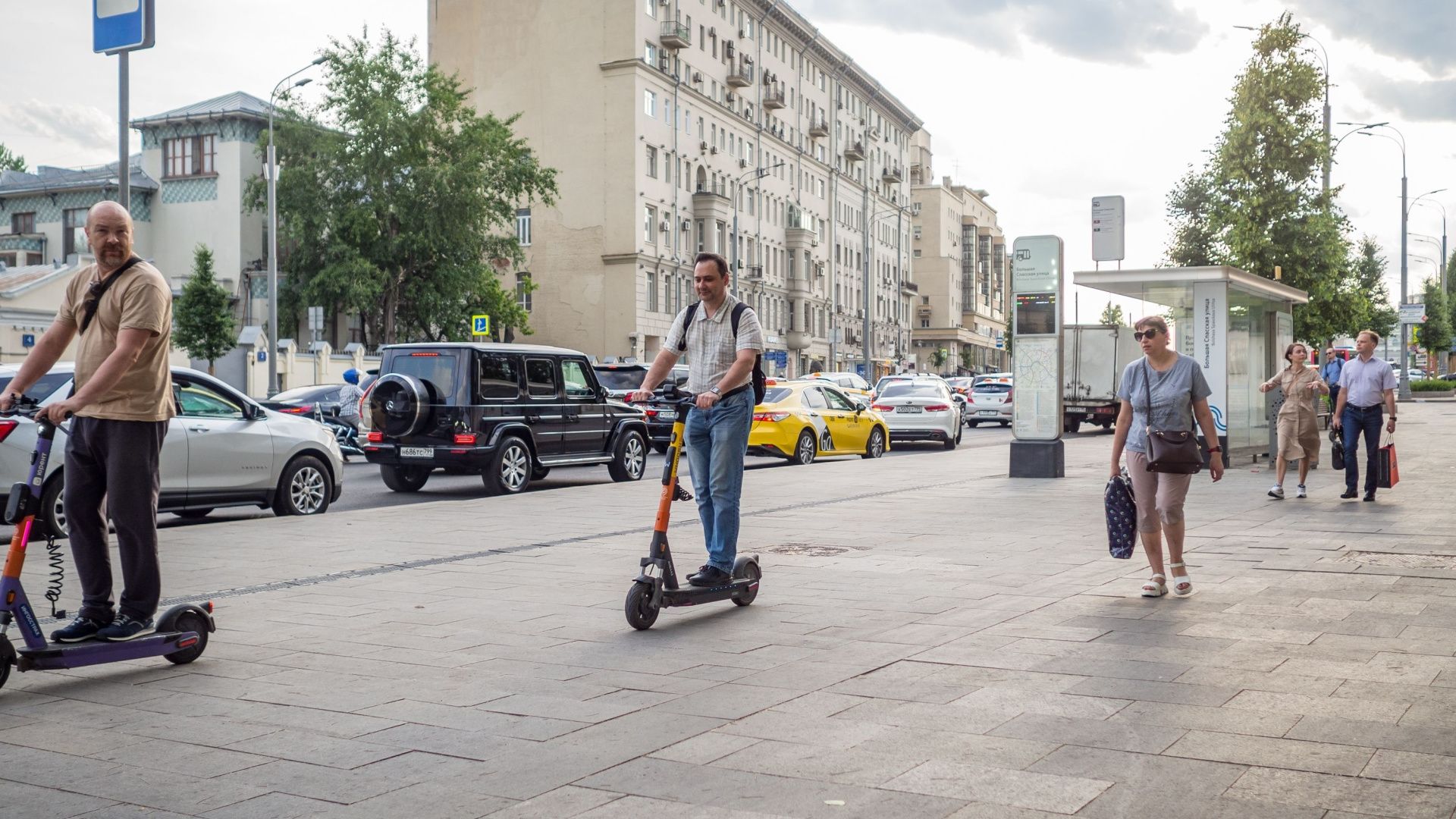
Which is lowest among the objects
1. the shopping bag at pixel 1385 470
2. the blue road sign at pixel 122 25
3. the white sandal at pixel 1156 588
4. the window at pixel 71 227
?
the white sandal at pixel 1156 588

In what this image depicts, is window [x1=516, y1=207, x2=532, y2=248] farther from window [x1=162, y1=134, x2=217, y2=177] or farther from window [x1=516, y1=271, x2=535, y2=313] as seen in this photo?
window [x1=162, y1=134, x2=217, y2=177]

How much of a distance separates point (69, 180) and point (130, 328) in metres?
64.2

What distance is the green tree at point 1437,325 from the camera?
78062mm

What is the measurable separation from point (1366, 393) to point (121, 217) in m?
12.7

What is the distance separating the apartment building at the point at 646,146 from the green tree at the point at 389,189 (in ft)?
29.9

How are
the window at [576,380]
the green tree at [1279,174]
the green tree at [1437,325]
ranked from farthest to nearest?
the green tree at [1437,325]
the green tree at [1279,174]
the window at [576,380]

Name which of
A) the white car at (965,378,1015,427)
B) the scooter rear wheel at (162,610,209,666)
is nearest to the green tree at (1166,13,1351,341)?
the white car at (965,378,1015,427)

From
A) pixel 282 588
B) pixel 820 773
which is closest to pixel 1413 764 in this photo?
pixel 820 773

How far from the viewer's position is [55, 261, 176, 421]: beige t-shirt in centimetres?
602

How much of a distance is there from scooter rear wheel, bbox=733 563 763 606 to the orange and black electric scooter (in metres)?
0.12

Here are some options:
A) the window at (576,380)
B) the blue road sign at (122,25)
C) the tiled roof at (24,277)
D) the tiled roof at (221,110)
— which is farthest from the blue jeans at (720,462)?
the tiled roof at (221,110)

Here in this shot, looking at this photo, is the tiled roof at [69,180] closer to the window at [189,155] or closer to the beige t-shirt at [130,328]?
the window at [189,155]

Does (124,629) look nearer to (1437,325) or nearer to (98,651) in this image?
(98,651)

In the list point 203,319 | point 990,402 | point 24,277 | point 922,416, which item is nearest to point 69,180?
point 24,277
